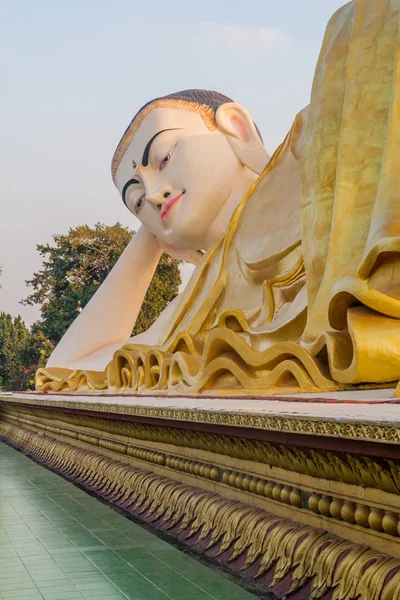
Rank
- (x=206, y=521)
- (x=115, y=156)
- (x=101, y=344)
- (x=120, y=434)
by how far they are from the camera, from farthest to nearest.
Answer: (x=101, y=344) < (x=115, y=156) < (x=120, y=434) < (x=206, y=521)

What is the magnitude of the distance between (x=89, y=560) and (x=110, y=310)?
7.71m

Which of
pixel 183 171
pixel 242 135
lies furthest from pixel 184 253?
pixel 242 135

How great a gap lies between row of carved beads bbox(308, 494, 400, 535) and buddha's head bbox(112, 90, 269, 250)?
6.55m

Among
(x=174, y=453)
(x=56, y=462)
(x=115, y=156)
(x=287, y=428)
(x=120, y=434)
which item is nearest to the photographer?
(x=287, y=428)

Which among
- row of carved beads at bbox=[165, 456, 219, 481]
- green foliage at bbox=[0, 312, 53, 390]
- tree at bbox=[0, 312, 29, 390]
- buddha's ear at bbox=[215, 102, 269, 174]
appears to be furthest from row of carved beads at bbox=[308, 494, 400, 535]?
tree at bbox=[0, 312, 29, 390]

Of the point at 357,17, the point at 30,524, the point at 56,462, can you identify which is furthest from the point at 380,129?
the point at 56,462

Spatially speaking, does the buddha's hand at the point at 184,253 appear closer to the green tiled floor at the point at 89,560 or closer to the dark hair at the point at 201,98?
the dark hair at the point at 201,98

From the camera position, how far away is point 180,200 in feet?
29.3

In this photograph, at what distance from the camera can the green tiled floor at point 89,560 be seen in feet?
9.08

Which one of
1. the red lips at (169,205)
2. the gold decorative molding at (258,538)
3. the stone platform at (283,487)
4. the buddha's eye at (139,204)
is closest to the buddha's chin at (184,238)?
the red lips at (169,205)

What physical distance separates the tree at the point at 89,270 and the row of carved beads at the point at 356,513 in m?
Answer: 18.8

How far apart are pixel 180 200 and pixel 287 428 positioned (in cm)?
670

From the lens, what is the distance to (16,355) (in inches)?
1549

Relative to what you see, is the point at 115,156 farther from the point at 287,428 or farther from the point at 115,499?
the point at 287,428
